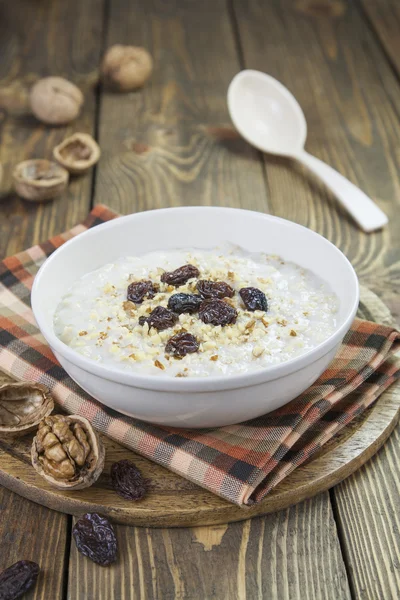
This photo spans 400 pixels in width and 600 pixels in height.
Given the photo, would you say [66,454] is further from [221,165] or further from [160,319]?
[221,165]

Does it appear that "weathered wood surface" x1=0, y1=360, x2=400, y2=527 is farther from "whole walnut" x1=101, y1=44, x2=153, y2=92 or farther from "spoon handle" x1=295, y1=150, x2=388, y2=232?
"whole walnut" x1=101, y1=44, x2=153, y2=92

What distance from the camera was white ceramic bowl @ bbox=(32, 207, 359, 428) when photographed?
131cm

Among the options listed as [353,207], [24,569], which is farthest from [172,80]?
[24,569]

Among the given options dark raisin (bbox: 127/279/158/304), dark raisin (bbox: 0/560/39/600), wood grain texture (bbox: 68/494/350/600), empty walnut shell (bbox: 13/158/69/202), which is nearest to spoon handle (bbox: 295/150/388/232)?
empty walnut shell (bbox: 13/158/69/202)

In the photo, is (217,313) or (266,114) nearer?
(217,313)

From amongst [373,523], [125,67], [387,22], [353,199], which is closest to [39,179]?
[125,67]

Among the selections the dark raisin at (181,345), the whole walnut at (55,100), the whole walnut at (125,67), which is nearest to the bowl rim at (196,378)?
the dark raisin at (181,345)

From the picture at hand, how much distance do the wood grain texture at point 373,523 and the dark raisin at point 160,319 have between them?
0.44 m

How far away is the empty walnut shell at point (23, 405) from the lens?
4.85 ft

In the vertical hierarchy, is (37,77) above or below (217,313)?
below

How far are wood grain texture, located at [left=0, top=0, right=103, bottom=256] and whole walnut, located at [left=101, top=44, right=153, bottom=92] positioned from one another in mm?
104

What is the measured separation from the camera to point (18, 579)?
1.24m

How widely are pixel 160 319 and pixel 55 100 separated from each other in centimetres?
151

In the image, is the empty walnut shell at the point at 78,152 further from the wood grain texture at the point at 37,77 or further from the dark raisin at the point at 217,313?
the dark raisin at the point at 217,313
